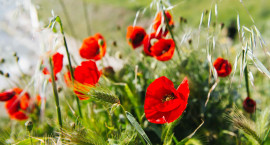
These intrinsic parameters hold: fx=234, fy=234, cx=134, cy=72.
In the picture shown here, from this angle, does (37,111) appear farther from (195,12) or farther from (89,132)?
(195,12)

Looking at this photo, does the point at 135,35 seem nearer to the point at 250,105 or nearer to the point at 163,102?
Answer: the point at 163,102

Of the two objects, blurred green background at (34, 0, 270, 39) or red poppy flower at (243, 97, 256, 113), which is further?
blurred green background at (34, 0, 270, 39)

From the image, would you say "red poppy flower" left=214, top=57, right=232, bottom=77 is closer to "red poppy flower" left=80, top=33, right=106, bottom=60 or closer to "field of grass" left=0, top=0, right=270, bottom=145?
"field of grass" left=0, top=0, right=270, bottom=145

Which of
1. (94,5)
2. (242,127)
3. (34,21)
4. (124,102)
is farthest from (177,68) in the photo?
(94,5)

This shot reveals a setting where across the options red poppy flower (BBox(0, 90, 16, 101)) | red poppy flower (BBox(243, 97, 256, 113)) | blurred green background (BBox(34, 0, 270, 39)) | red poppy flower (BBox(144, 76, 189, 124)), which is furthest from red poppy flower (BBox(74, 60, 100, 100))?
blurred green background (BBox(34, 0, 270, 39))

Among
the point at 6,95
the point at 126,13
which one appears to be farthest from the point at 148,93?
the point at 126,13

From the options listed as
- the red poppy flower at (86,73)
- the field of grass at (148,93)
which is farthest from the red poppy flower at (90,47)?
the red poppy flower at (86,73)

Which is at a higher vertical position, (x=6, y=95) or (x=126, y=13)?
(x=126, y=13)
